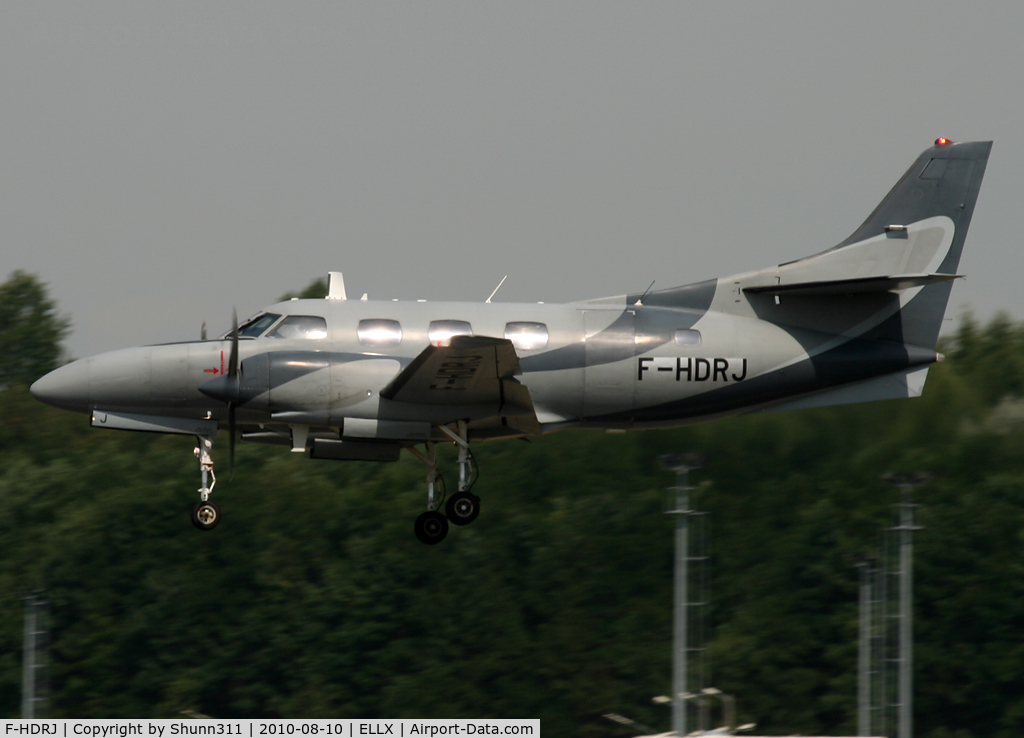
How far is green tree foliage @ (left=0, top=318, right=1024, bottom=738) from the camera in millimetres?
38125

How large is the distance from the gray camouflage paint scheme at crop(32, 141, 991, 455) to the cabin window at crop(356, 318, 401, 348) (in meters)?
0.09

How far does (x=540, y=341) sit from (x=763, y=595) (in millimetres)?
23126

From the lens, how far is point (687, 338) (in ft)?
62.0

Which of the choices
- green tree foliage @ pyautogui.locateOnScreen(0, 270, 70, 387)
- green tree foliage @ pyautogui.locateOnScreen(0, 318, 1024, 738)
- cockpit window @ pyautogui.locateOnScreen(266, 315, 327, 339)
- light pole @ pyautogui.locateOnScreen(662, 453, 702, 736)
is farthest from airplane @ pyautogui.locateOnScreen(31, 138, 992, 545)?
green tree foliage @ pyautogui.locateOnScreen(0, 270, 70, 387)

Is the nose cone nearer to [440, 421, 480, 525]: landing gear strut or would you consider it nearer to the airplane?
→ the airplane

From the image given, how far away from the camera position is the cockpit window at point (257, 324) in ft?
59.6

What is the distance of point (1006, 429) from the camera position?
3006 centimetres

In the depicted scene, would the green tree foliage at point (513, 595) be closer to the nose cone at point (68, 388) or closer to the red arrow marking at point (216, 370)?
the red arrow marking at point (216, 370)

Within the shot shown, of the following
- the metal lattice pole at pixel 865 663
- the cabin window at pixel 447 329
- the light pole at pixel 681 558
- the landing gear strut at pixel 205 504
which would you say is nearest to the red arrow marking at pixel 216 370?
the landing gear strut at pixel 205 504

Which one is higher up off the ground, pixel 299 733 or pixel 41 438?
pixel 41 438

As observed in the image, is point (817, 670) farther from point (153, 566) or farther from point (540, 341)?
point (540, 341)

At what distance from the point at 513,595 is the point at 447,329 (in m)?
23.9

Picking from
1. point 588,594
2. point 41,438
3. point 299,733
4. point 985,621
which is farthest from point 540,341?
point 41,438

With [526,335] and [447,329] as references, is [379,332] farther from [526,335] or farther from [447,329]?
[526,335]
